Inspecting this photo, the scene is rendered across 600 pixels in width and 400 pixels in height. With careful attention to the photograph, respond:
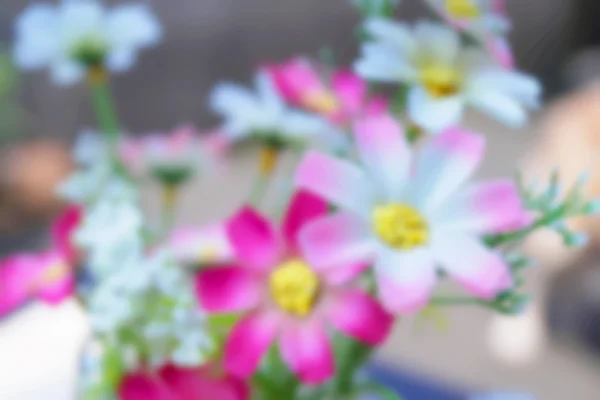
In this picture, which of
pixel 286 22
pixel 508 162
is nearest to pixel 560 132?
pixel 508 162

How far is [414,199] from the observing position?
343 millimetres

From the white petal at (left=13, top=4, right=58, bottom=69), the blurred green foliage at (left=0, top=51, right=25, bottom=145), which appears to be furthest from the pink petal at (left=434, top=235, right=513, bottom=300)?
the blurred green foliage at (left=0, top=51, right=25, bottom=145)

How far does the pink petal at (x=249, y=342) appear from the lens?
1.08 ft

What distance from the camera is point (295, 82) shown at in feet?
1.38

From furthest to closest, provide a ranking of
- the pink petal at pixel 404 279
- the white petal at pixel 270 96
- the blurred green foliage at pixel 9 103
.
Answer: the blurred green foliage at pixel 9 103 → the white petal at pixel 270 96 → the pink petal at pixel 404 279

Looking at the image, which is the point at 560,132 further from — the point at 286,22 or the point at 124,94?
the point at 124,94

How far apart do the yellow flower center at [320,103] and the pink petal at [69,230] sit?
119 mm

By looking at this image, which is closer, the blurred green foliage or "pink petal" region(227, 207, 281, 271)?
"pink petal" region(227, 207, 281, 271)

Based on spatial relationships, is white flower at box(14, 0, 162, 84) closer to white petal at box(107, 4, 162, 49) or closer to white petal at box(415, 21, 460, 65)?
white petal at box(107, 4, 162, 49)

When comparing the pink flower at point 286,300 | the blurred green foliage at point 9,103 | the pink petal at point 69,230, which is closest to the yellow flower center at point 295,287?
the pink flower at point 286,300

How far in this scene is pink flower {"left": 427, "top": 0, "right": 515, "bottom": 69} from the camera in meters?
0.34

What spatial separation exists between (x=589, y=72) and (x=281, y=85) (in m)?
1.87

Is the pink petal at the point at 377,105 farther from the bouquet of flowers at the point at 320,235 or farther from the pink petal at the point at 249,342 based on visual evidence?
the pink petal at the point at 249,342

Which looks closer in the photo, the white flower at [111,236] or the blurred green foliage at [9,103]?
the white flower at [111,236]
